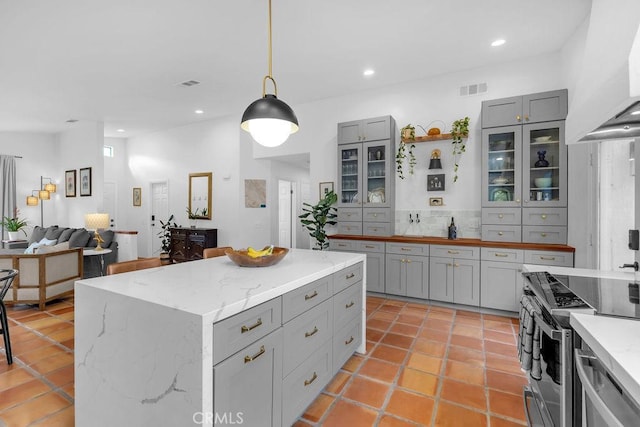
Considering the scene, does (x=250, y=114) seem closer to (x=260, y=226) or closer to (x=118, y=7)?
(x=118, y=7)

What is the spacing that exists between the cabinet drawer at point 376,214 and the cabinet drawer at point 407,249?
1.41ft

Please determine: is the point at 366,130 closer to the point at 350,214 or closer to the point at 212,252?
the point at 350,214

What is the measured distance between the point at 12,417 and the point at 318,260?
7.01 ft

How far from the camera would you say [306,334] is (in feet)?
5.88

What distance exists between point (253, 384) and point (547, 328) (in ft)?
4.34

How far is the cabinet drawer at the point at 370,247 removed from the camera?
4270 millimetres

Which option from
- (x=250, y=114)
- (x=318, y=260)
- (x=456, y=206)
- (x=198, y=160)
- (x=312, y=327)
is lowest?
(x=312, y=327)

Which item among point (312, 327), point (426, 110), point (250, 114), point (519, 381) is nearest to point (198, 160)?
point (426, 110)

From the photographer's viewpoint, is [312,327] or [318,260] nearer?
[312,327]

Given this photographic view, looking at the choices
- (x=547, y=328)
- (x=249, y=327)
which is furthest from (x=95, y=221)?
(x=547, y=328)

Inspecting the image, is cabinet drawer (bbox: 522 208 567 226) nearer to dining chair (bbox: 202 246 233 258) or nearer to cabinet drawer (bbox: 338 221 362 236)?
cabinet drawer (bbox: 338 221 362 236)

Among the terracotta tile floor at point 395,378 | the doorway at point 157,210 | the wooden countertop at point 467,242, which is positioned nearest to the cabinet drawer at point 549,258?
the wooden countertop at point 467,242

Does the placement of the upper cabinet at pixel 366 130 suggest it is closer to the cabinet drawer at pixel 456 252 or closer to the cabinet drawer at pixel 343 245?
the cabinet drawer at pixel 343 245

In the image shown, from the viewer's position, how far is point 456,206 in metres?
4.29
